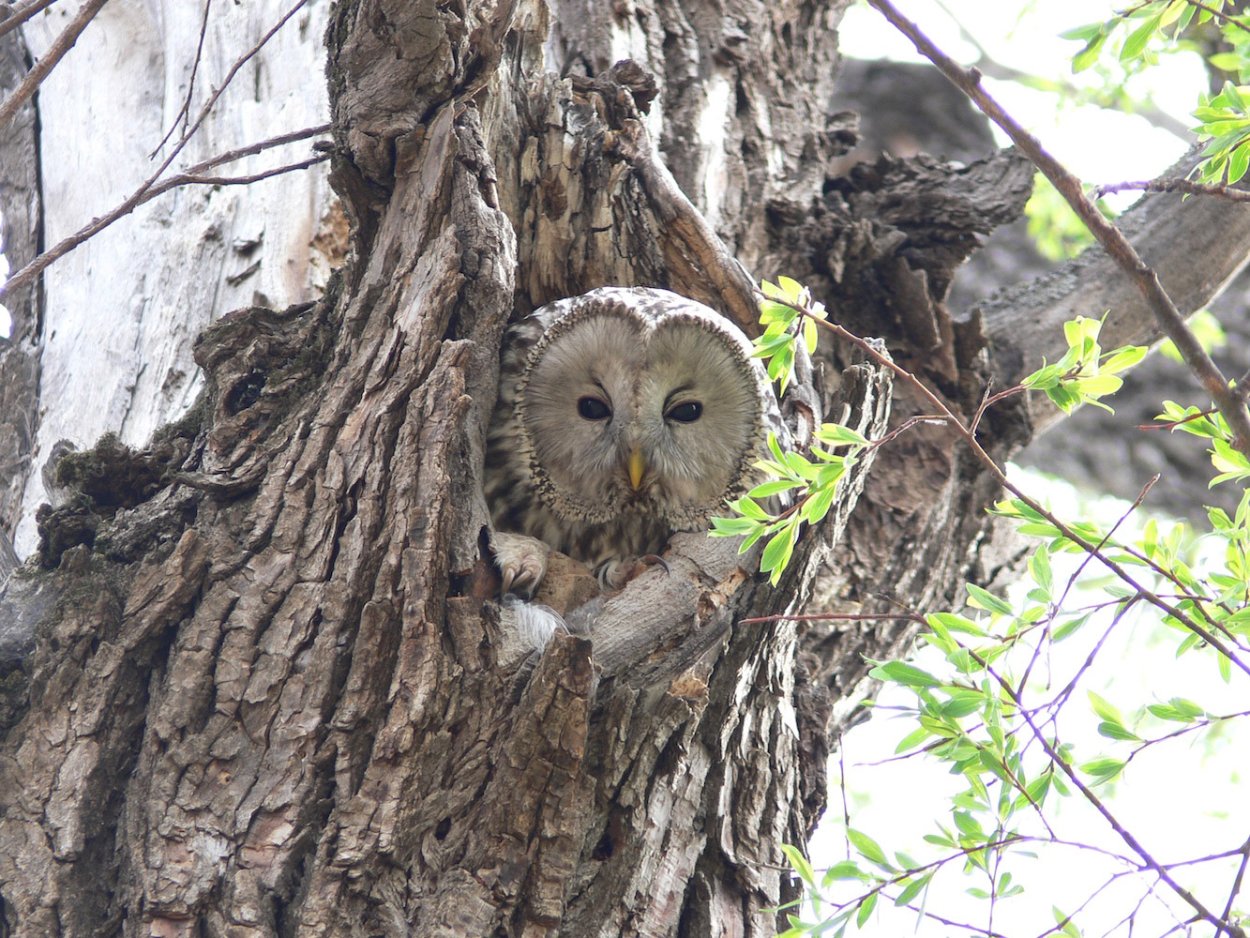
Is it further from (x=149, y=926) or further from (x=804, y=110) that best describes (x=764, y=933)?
(x=804, y=110)

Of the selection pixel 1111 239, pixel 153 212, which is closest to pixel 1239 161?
pixel 1111 239

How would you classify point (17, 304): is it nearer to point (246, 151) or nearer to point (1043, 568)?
point (246, 151)

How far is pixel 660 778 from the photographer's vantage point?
1.94m

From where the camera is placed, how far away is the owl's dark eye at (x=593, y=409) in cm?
285

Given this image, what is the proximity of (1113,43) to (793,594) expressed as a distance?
3.60ft

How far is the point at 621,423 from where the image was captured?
2770 millimetres

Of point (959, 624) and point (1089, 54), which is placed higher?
point (1089, 54)

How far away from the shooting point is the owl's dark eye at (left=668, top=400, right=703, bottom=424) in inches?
112

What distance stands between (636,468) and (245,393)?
91cm

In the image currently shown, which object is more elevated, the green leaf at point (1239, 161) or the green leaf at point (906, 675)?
the green leaf at point (1239, 161)

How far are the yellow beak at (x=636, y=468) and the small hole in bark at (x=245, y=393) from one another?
2.89 feet

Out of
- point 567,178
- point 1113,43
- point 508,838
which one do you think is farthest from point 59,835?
point 1113,43

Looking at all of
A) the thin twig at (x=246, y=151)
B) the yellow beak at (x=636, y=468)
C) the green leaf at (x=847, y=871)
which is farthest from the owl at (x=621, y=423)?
the green leaf at (x=847, y=871)

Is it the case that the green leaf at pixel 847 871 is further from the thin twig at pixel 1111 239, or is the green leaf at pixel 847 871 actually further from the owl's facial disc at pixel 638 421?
the owl's facial disc at pixel 638 421
